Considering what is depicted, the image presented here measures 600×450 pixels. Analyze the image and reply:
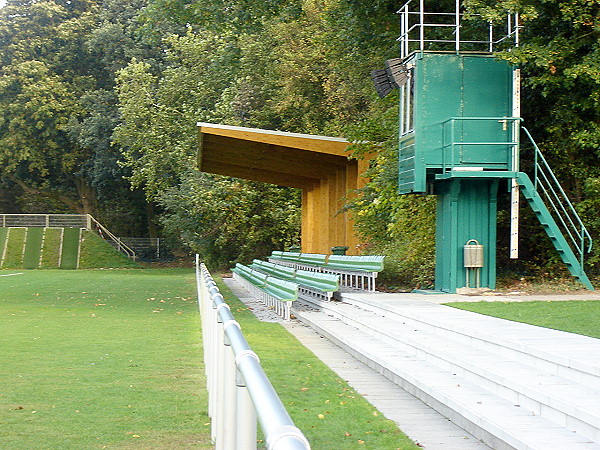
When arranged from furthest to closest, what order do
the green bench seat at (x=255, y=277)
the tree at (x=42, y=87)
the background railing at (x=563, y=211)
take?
1. the tree at (x=42, y=87)
2. the green bench seat at (x=255, y=277)
3. the background railing at (x=563, y=211)

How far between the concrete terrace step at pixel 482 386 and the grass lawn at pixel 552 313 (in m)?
0.62

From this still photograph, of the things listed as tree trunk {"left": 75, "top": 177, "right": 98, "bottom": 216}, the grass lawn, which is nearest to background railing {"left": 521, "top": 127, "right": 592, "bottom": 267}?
the grass lawn

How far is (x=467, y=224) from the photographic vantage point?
1641cm

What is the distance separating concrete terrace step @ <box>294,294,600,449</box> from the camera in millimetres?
6023

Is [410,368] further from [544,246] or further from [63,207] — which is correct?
[63,207]

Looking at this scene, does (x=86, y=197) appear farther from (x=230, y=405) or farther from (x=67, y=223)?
(x=230, y=405)

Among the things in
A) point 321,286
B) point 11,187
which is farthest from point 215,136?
point 11,187

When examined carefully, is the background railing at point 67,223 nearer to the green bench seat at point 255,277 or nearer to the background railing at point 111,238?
the background railing at point 111,238

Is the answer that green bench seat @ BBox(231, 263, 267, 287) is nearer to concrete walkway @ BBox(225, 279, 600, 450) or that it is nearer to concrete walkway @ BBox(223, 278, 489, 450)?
concrete walkway @ BBox(225, 279, 600, 450)

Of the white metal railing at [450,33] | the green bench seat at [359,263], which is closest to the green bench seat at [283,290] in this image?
the green bench seat at [359,263]

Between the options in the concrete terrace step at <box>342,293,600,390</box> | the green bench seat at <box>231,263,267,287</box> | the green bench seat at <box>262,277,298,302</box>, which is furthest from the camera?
the green bench seat at <box>231,263,267,287</box>

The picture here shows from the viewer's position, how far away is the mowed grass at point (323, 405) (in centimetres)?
663

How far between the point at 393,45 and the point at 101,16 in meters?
34.6

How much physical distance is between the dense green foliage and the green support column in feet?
6.05
